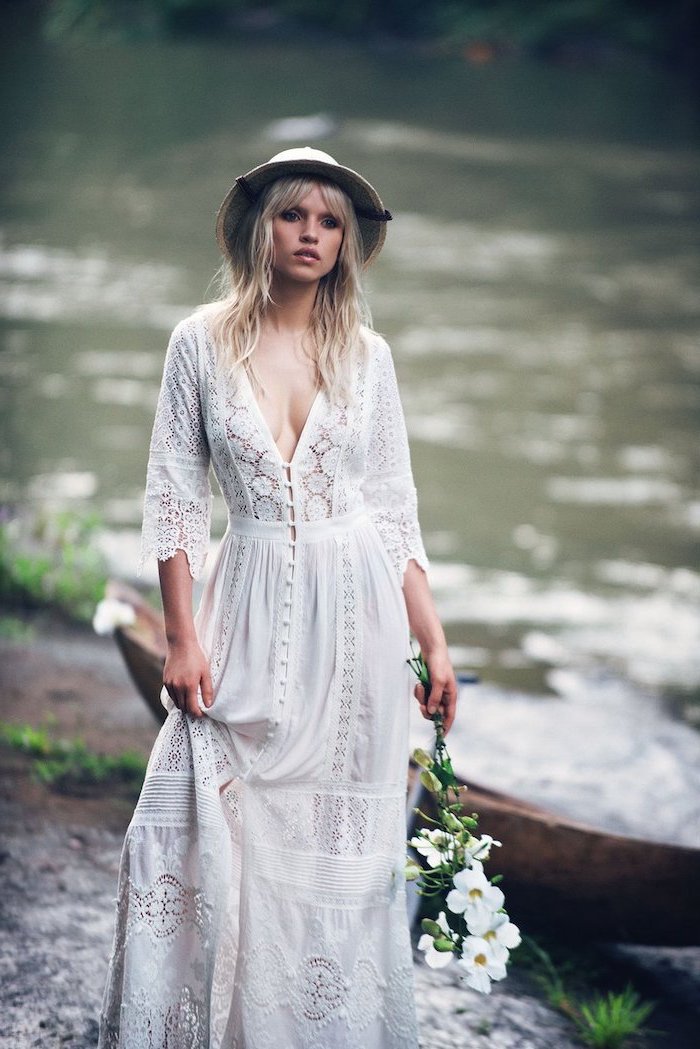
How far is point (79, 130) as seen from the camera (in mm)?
20578

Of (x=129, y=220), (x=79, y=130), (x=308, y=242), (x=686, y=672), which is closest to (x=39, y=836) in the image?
(x=308, y=242)

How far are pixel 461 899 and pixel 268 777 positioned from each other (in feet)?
1.29

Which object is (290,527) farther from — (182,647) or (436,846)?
(436,846)

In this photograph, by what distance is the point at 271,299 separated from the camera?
8.50ft

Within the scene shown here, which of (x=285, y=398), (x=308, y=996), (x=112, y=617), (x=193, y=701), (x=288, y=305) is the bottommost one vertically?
(x=308, y=996)

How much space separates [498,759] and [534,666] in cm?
136

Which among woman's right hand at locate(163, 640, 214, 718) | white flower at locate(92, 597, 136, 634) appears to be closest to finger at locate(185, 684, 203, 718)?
woman's right hand at locate(163, 640, 214, 718)

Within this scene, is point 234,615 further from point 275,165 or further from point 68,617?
point 68,617

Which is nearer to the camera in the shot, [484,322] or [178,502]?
[178,502]

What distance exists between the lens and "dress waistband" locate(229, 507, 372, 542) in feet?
8.32

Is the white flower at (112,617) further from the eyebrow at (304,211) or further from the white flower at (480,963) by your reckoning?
the white flower at (480,963)

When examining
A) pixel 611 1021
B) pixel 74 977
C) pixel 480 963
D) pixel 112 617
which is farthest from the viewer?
pixel 112 617

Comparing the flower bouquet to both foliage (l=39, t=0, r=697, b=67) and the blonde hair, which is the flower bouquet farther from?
foliage (l=39, t=0, r=697, b=67)

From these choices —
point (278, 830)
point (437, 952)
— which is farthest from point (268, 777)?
point (437, 952)
